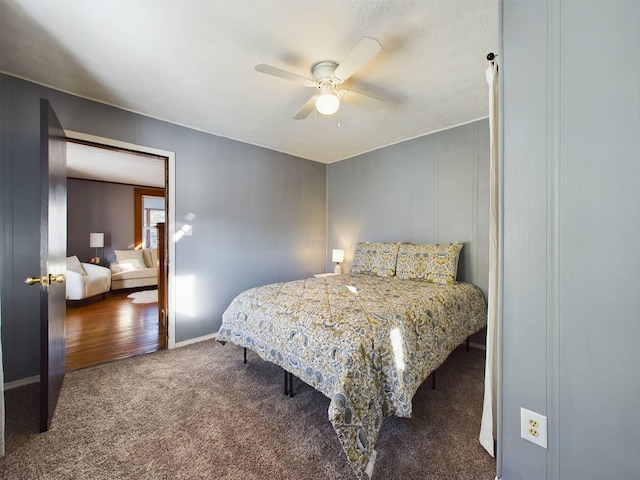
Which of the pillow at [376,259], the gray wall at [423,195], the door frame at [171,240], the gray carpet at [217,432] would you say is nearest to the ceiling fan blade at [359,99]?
the gray wall at [423,195]

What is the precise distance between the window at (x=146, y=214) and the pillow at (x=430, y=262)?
590 centimetres

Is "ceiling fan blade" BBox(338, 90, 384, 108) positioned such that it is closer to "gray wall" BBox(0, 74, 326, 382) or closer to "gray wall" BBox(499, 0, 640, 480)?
"gray wall" BBox(499, 0, 640, 480)

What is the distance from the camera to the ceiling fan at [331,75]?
152cm

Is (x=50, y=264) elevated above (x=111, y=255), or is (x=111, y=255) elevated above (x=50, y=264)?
(x=50, y=264)

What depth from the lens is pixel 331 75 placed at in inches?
74.4

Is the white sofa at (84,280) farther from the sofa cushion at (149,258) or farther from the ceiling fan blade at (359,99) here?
the ceiling fan blade at (359,99)

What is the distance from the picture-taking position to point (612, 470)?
945 millimetres

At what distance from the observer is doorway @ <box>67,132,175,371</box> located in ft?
9.29

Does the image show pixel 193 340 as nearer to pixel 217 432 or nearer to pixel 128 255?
pixel 217 432

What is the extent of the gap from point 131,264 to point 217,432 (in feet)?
18.2

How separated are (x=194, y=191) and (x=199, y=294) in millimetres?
1225

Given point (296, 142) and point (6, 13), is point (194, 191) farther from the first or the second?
point (6, 13)

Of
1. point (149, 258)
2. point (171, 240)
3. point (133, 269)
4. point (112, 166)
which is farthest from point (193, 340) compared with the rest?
point (149, 258)

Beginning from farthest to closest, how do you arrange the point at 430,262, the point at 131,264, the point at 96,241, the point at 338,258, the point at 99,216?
the point at 99,216 → the point at 131,264 → the point at 96,241 → the point at 338,258 → the point at 430,262
